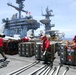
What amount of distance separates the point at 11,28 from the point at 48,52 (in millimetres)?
75700

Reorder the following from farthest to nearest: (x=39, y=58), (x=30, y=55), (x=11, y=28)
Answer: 1. (x=11, y=28)
2. (x=30, y=55)
3. (x=39, y=58)

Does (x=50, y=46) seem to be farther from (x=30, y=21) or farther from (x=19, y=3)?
(x=19, y=3)

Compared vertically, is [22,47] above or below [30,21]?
below

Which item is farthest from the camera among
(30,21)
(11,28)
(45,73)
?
(11,28)

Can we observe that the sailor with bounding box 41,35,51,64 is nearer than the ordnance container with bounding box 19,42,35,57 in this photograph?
Yes

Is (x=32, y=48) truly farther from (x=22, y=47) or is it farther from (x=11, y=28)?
(x=11, y=28)

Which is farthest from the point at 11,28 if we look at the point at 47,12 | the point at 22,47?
the point at 22,47

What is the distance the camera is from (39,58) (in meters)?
11.2

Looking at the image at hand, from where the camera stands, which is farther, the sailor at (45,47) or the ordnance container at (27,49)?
the ordnance container at (27,49)

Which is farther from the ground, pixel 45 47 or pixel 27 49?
pixel 45 47

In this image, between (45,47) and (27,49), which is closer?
(45,47)

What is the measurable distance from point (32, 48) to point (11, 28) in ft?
238

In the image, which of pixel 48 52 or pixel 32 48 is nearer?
pixel 48 52

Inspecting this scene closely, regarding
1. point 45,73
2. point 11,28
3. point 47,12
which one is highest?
point 47,12
